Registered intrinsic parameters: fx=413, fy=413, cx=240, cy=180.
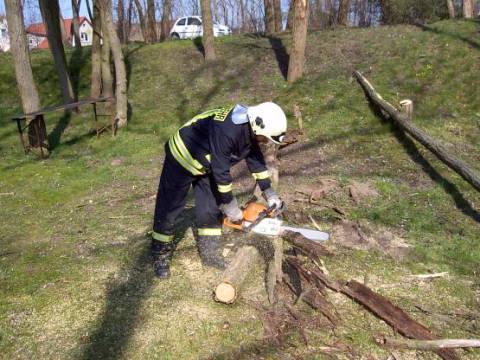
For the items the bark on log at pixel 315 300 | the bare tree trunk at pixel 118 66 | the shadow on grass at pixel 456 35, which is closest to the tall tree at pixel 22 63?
the bare tree trunk at pixel 118 66

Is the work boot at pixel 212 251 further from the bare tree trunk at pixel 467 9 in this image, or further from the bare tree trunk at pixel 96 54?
the bare tree trunk at pixel 467 9

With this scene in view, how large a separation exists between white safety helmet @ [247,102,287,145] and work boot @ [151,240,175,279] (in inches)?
61.8

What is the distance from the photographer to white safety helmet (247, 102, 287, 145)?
3.43 m

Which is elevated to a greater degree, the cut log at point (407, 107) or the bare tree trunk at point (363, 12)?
the bare tree trunk at point (363, 12)

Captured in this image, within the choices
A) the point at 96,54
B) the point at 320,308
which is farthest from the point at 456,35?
the point at 320,308

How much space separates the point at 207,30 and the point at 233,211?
989cm

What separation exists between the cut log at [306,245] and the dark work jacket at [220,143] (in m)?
0.95

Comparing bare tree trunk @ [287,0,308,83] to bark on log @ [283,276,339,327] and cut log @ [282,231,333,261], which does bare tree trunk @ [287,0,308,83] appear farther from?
bark on log @ [283,276,339,327]

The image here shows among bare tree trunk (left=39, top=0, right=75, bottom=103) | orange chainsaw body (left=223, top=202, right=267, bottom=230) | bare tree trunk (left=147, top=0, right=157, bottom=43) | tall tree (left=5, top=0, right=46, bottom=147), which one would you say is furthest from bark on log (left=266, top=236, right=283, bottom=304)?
bare tree trunk (left=147, top=0, right=157, bottom=43)

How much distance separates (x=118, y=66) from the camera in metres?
9.34

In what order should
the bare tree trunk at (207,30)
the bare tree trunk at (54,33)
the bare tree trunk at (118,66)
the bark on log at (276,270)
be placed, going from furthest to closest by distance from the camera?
the bare tree trunk at (207,30)
the bare tree trunk at (54,33)
the bare tree trunk at (118,66)
the bark on log at (276,270)

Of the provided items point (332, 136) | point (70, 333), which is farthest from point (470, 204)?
point (70, 333)

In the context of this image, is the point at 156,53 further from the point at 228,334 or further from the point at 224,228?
the point at 228,334

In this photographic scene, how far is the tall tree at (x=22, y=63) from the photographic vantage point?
26.8ft
